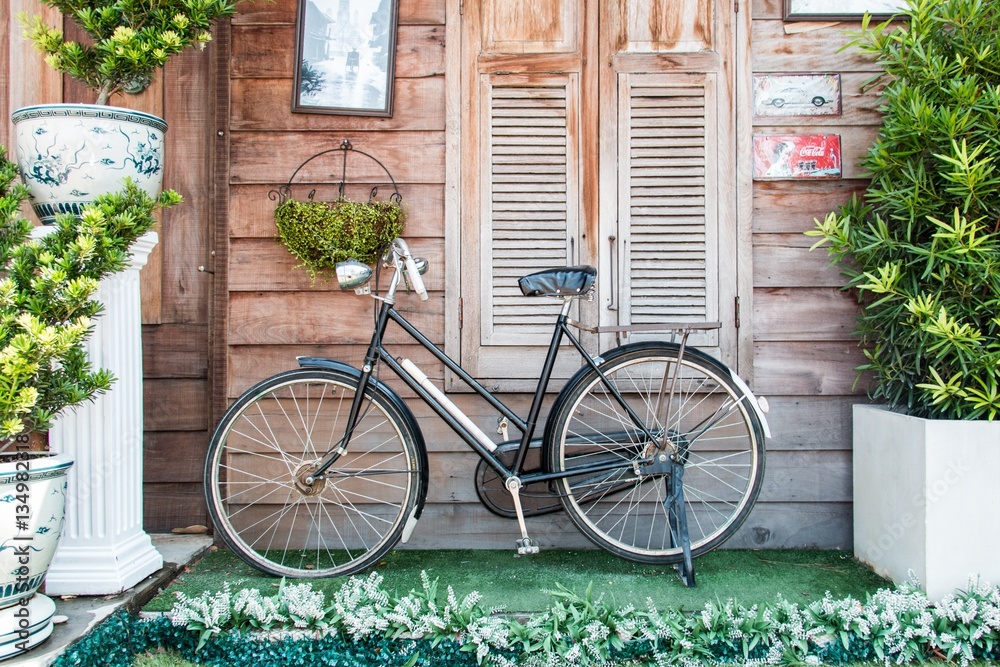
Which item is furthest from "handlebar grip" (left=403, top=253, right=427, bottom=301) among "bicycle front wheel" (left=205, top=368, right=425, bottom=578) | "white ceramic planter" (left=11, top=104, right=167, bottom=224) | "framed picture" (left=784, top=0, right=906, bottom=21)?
"framed picture" (left=784, top=0, right=906, bottom=21)

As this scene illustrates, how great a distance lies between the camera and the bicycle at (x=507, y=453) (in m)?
2.12

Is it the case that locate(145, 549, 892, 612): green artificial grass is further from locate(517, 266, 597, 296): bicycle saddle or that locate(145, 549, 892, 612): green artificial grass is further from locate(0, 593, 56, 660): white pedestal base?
locate(517, 266, 597, 296): bicycle saddle

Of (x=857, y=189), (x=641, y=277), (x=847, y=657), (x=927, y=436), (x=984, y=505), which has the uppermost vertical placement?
(x=857, y=189)

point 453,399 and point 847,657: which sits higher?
point 453,399

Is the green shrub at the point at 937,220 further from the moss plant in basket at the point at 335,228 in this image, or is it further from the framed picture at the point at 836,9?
the moss plant in basket at the point at 335,228

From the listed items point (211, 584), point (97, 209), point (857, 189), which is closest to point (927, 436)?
point (857, 189)

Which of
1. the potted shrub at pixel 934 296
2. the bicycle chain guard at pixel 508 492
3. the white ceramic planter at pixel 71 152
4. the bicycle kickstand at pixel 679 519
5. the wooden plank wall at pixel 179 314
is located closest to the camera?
A: the white ceramic planter at pixel 71 152

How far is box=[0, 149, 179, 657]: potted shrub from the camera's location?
1549mm

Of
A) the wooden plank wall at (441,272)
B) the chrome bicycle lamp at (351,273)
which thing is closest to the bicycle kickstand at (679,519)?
the wooden plank wall at (441,272)

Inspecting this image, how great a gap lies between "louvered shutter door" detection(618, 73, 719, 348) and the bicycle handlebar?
83 cm

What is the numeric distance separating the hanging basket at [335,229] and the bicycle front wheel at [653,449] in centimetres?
86

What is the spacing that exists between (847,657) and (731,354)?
3.40 feet

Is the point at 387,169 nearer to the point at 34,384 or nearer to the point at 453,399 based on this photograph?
the point at 453,399

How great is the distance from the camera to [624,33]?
2479 mm
